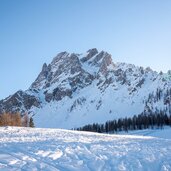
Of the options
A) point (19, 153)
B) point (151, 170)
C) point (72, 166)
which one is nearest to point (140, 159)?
point (151, 170)

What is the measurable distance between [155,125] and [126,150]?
155438mm

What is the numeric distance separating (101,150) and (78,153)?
2.63 metres

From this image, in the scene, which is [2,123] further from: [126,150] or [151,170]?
[151,170]

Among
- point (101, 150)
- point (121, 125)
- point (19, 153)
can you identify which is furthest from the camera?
point (121, 125)

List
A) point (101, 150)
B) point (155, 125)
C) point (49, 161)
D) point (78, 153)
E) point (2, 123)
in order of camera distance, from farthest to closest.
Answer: point (155, 125) < point (2, 123) < point (101, 150) < point (78, 153) < point (49, 161)

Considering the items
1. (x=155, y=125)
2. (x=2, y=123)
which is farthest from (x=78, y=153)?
(x=155, y=125)

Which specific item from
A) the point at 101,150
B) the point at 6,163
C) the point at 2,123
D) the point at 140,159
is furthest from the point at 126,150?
the point at 2,123

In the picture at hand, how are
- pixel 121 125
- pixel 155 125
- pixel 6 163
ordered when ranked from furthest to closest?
pixel 121 125 < pixel 155 125 < pixel 6 163

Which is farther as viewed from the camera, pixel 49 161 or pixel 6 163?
pixel 49 161

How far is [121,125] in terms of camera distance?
646 ft

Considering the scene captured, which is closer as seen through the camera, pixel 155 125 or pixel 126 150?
pixel 126 150

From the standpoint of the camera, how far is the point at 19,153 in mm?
21391

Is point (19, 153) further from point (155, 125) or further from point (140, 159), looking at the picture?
point (155, 125)

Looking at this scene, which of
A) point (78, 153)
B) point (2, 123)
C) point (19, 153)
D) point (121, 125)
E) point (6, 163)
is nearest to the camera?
point (6, 163)
